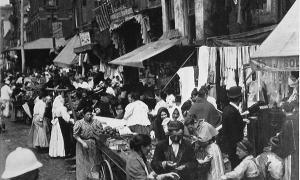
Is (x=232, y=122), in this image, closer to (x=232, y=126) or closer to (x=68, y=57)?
(x=232, y=126)

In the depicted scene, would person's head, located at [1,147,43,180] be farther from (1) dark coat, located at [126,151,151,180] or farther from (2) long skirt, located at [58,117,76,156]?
(2) long skirt, located at [58,117,76,156]

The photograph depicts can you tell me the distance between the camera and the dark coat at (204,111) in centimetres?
929

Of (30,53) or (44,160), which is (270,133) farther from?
(30,53)

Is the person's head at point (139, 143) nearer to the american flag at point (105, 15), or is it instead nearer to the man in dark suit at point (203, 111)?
the man in dark suit at point (203, 111)

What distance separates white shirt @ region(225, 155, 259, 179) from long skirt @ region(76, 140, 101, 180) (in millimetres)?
3425

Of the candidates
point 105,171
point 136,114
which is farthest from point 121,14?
point 105,171

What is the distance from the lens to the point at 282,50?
7152 millimetres

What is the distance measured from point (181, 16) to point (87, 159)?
820 centimetres

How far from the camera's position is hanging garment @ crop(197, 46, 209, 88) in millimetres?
12038

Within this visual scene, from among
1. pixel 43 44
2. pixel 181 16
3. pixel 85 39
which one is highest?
pixel 181 16

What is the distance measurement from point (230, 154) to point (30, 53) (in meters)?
38.9

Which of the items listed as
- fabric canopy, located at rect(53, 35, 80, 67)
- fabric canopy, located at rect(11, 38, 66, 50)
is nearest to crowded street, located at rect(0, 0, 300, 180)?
fabric canopy, located at rect(53, 35, 80, 67)

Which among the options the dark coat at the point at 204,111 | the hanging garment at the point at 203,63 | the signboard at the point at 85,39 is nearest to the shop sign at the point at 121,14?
the signboard at the point at 85,39

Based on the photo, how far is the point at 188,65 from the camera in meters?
14.2
